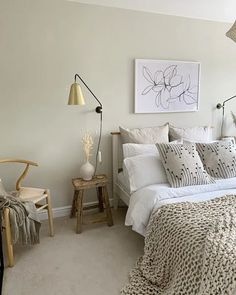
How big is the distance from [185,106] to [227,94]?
0.73 meters

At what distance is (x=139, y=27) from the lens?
300 cm

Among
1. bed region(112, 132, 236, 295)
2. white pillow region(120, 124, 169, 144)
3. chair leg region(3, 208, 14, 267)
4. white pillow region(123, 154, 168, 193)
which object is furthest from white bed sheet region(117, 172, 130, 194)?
chair leg region(3, 208, 14, 267)

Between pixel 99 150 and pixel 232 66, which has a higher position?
pixel 232 66

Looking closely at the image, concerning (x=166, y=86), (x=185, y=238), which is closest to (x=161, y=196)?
(x=185, y=238)

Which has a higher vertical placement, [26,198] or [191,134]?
[191,134]

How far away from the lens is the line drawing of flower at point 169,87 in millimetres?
3129

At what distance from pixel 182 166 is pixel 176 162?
66 millimetres

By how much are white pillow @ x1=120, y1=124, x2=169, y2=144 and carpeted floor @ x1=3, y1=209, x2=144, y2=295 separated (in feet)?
3.21

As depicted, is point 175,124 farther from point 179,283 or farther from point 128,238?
point 179,283

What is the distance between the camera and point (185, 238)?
1647mm

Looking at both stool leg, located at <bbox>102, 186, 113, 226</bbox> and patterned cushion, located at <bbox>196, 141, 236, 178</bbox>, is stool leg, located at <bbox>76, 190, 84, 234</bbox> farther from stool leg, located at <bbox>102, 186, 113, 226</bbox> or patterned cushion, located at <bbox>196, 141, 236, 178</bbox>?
patterned cushion, located at <bbox>196, 141, 236, 178</bbox>

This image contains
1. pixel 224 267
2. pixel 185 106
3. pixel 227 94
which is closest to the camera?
pixel 224 267

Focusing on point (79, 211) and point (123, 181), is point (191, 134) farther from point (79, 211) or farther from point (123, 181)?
point (79, 211)

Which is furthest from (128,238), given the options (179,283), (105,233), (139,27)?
(139,27)
